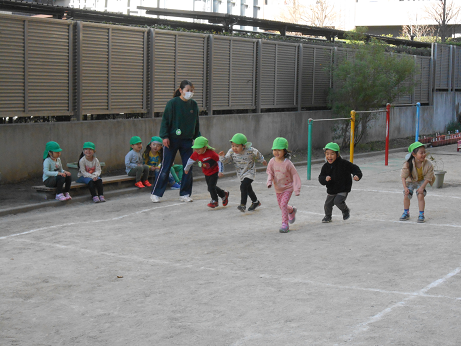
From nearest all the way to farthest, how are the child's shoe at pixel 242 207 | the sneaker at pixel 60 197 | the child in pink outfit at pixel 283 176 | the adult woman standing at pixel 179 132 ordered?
the child in pink outfit at pixel 283 176, the child's shoe at pixel 242 207, the sneaker at pixel 60 197, the adult woman standing at pixel 179 132

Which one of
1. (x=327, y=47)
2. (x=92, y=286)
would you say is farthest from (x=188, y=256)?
(x=327, y=47)

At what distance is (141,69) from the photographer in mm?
14695

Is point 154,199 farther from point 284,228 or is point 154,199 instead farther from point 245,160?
point 284,228

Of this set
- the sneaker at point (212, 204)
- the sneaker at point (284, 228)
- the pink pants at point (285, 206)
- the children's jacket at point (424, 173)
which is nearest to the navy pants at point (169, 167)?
the sneaker at point (212, 204)

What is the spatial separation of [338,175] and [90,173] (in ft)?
14.5

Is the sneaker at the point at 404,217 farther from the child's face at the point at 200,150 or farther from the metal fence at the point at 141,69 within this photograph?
the metal fence at the point at 141,69

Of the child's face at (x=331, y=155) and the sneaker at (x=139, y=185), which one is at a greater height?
the child's face at (x=331, y=155)

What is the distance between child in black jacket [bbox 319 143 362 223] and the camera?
9281mm

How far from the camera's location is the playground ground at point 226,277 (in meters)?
4.95

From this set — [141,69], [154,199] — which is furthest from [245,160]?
[141,69]

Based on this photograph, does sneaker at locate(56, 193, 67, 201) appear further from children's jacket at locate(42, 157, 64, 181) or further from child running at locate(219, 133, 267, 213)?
child running at locate(219, 133, 267, 213)

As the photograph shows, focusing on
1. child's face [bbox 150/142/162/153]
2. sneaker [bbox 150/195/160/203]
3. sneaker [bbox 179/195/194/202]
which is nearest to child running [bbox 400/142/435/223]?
sneaker [bbox 179/195/194/202]

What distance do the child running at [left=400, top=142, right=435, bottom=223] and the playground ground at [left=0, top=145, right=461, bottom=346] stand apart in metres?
0.28

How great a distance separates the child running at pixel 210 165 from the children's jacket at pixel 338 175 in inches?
76.4
